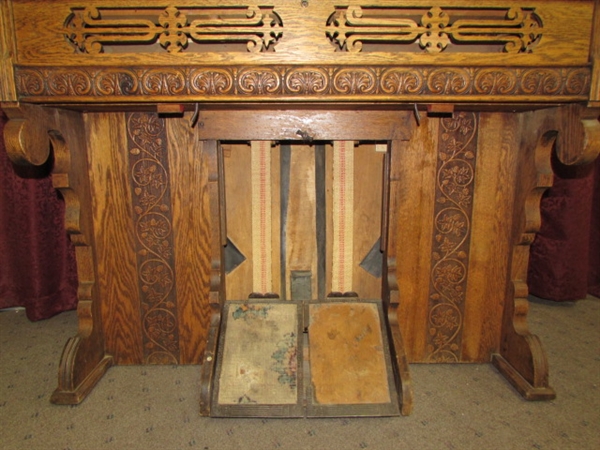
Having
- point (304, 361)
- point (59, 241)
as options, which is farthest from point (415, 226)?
point (59, 241)

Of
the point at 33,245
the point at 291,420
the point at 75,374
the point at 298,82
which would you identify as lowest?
the point at 291,420

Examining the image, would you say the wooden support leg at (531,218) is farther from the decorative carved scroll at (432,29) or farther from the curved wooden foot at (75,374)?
the curved wooden foot at (75,374)

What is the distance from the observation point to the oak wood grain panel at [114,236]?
1.69 meters

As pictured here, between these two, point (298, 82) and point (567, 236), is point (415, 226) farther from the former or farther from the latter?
point (567, 236)

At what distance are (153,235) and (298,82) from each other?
0.90m

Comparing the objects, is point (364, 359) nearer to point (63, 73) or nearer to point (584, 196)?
point (63, 73)

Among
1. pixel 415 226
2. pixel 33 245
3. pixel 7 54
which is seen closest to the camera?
pixel 7 54

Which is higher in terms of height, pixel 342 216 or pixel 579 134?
pixel 579 134

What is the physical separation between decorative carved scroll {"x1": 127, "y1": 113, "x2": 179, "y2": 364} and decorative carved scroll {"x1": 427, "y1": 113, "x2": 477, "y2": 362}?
109cm

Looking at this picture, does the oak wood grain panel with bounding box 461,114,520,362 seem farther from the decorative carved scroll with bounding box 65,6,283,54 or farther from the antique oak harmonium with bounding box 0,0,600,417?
the decorative carved scroll with bounding box 65,6,283,54

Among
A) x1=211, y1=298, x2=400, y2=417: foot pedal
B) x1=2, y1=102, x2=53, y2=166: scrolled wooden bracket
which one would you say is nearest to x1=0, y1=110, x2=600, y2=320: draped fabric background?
x1=2, y1=102, x2=53, y2=166: scrolled wooden bracket

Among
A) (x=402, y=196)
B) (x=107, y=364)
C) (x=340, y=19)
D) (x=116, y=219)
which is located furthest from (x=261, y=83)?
(x=107, y=364)

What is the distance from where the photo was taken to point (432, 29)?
1281mm

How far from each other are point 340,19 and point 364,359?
1.17 meters
